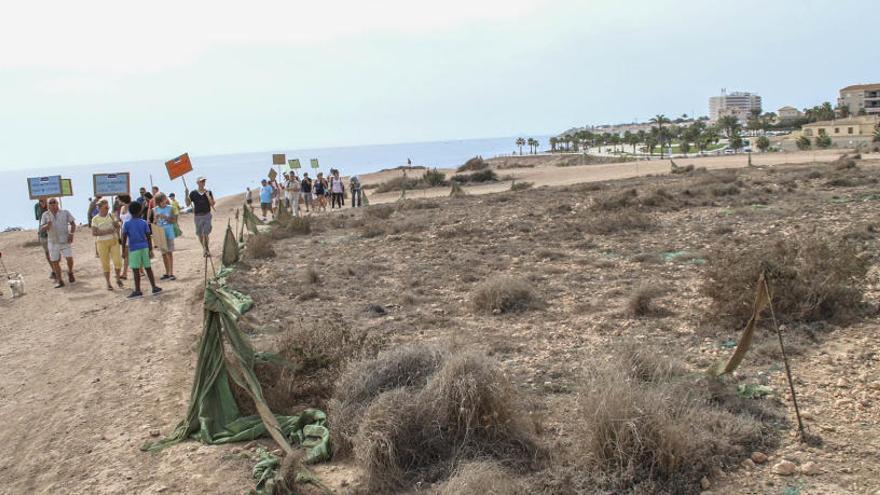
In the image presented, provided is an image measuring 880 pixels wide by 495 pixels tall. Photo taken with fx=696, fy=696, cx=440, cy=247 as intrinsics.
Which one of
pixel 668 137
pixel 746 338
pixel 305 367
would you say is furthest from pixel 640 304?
pixel 668 137

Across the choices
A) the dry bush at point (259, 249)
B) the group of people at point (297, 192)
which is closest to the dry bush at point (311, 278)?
the dry bush at point (259, 249)

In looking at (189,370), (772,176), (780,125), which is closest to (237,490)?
(189,370)

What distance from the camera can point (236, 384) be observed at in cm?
677

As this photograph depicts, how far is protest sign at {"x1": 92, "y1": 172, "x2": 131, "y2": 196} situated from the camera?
801 inches

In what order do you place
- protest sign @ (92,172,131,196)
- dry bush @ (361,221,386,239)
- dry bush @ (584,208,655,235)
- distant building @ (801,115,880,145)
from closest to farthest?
dry bush @ (584,208,655,235)
dry bush @ (361,221,386,239)
protest sign @ (92,172,131,196)
distant building @ (801,115,880,145)

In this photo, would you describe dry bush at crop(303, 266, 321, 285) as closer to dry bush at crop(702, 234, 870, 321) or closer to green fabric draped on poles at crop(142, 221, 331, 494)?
green fabric draped on poles at crop(142, 221, 331, 494)

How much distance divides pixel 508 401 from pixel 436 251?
10.6 m

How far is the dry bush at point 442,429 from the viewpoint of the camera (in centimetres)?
532

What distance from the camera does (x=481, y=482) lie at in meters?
4.84

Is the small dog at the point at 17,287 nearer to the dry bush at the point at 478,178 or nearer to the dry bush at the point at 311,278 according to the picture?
the dry bush at the point at 311,278

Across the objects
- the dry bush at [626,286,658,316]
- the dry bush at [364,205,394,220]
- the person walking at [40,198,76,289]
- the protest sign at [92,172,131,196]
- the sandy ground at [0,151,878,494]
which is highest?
the protest sign at [92,172,131,196]

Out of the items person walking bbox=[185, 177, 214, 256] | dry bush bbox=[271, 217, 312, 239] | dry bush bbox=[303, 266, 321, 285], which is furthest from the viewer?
dry bush bbox=[271, 217, 312, 239]

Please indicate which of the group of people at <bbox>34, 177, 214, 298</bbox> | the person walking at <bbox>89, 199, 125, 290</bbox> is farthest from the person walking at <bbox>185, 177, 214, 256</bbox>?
the person walking at <bbox>89, 199, 125, 290</bbox>

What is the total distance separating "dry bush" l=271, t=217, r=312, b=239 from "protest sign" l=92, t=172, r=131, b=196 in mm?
4422
